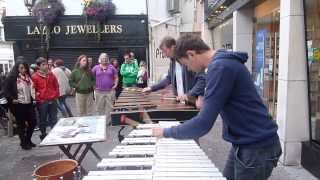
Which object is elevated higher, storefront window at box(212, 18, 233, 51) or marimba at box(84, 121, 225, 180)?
storefront window at box(212, 18, 233, 51)

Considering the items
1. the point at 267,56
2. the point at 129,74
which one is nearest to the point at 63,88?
the point at 129,74

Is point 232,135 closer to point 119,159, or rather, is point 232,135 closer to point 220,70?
point 220,70

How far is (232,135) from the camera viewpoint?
8.65 ft

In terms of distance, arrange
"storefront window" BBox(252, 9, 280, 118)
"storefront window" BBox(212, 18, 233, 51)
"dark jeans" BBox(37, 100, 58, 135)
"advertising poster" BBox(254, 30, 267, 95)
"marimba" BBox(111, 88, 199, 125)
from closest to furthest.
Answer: "marimba" BBox(111, 88, 199, 125), "storefront window" BBox(252, 9, 280, 118), "advertising poster" BBox(254, 30, 267, 95), "dark jeans" BBox(37, 100, 58, 135), "storefront window" BBox(212, 18, 233, 51)

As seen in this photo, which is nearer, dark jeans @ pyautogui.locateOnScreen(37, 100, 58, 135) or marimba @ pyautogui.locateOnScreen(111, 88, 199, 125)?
marimba @ pyautogui.locateOnScreen(111, 88, 199, 125)

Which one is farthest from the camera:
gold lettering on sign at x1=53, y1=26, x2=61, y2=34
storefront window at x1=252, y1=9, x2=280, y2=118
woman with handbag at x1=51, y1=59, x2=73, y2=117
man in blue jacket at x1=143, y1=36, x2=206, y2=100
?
gold lettering on sign at x1=53, y1=26, x2=61, y2=34

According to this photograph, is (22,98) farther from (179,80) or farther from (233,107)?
(233,107)

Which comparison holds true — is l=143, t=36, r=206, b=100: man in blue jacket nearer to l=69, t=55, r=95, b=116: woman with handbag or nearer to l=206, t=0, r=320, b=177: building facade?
l=206, t=0, r=320, b=177: building facade

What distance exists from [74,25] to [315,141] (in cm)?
1524

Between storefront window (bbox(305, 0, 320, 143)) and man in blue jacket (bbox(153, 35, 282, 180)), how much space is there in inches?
111

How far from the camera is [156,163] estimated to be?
112 inches

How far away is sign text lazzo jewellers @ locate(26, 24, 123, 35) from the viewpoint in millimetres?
18812

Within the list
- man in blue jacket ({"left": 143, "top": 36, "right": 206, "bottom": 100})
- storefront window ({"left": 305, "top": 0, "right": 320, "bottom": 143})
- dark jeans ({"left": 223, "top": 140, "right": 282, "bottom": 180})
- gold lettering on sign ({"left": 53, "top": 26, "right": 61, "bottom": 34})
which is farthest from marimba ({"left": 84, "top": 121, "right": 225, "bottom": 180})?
gold lettering on sign ({"left": 53, "top": 26, "right": 61, "bottom": 34})

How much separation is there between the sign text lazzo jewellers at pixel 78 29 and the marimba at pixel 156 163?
1558 cm
